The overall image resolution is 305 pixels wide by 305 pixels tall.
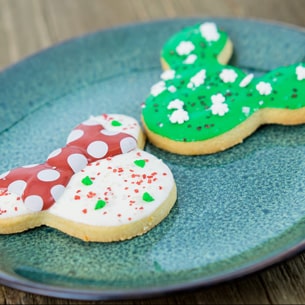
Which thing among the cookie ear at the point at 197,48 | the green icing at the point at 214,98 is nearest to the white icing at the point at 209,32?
the cookie ear at the point at 197,48

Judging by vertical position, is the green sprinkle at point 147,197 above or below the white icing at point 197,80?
below

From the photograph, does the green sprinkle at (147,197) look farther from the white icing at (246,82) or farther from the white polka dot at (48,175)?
the white icing at (246,82)

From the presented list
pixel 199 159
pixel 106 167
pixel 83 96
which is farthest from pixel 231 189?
pixel 83 96

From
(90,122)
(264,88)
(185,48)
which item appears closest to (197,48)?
(185,48)

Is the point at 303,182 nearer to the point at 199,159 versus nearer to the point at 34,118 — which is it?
the point at 199,159

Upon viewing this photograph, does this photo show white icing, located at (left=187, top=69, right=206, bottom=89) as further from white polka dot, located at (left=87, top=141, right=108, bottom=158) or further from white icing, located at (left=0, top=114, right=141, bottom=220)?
white polka dot, located at (left=87, top=141, right=108, bottom=158)

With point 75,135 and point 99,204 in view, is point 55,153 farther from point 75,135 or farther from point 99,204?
point 99,204

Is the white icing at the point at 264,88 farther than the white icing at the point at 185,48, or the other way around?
the white icing at the point at 185,48

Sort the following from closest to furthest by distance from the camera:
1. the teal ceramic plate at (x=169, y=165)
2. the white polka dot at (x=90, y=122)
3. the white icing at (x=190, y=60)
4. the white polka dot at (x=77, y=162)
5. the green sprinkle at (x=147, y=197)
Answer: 1. the teal ceramic plate at (x=169, y=165)
2. the green sprinkle at (x=147, y=197)
3. the white polka dot at (x=77, y=162)
4. the white polka dot at (x=90, y=122)
5. the white icing at (x=190, y=60)
